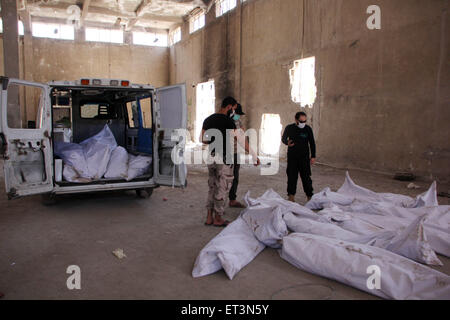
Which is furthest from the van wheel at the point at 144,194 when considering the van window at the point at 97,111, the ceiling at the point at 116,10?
the ceiling at the point at 116,10

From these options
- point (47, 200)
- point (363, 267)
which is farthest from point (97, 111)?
point (363, 267)

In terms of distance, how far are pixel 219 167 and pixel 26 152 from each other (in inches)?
102

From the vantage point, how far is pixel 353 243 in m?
3.11

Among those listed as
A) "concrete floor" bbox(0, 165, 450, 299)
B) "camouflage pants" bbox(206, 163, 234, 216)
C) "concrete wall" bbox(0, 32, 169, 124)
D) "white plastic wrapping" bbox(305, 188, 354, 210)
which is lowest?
"concrete floor" bbox(0, 165, 450, 299)

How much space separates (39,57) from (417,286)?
70.6ft

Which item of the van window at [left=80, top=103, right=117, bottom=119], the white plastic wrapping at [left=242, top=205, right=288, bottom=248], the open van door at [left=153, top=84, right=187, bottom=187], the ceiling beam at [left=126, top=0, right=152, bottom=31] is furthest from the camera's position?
the ceiling beam at [left=126, top=0, right=152, bottom=31]

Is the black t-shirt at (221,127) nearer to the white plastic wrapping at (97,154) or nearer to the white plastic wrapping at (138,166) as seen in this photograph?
the white plastic wrapping at (138,166)

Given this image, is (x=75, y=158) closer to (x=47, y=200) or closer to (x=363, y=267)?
(x=47, y=200)

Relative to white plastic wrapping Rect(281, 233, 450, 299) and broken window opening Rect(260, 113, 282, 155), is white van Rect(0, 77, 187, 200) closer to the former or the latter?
white plastic wrapping Rect(281, 233, 450, 299)

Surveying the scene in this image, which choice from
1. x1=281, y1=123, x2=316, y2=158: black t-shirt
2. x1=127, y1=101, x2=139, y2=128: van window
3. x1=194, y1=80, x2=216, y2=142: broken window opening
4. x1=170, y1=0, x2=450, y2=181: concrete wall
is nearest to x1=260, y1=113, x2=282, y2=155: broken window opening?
x1=170, y1=0, x2=450, y2=181: concrete wall

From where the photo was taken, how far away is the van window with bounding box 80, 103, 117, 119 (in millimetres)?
6711

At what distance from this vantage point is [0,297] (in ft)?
8.53

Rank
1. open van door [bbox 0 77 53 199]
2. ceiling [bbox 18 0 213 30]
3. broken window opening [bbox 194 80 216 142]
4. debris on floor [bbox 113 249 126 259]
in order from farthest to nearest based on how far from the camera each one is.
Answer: ceiling [bbox 18 0 213 30], broken window opening [bbox 194 80 216 142], open van door [bbox 0 77 53 199], debris on floor [bbox 113 249 126 259]

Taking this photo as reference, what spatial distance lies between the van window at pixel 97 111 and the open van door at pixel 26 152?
1.84 m
